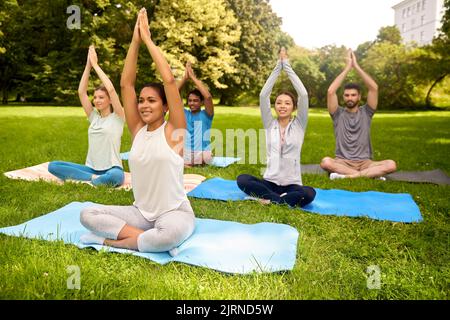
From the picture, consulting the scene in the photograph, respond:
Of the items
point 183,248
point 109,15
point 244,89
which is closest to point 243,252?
point 183,248

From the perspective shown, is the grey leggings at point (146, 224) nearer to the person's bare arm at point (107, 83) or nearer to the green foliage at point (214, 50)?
the person's bare arm at point (107, 83)

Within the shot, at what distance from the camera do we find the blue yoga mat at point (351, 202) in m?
3.66

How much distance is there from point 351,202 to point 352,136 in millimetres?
1770

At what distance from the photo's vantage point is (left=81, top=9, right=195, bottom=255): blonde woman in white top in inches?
105

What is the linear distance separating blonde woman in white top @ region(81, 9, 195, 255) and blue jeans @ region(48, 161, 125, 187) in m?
1.75

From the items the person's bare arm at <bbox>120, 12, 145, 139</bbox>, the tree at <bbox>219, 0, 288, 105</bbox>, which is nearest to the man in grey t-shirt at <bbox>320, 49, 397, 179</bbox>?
the person's bare arm at <bbox>120, 12, 145, 139</bbox>

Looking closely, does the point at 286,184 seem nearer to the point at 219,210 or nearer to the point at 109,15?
the point at 219,210

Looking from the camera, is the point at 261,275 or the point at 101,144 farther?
the point at 101,144

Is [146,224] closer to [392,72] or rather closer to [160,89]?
[160,89]

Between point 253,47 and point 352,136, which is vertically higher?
point 253,47

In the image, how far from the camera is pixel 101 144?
4.75m

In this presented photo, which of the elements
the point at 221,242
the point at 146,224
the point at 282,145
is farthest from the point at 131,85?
the point at 282,145

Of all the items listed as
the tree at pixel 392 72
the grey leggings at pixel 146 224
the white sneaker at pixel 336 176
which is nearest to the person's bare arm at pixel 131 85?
the grey leggings at pixel 146 224
